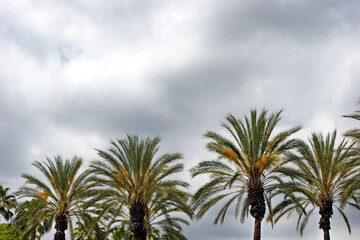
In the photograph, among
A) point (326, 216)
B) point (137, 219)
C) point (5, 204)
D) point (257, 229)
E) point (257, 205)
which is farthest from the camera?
point (5, 204)

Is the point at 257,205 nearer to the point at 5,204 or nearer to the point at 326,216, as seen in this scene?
the point at 326,216

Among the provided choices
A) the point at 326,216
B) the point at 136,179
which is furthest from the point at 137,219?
the point at 326,216

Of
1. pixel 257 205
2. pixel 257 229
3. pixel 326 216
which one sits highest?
pixel 326 216

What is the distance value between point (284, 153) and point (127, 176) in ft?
33.7

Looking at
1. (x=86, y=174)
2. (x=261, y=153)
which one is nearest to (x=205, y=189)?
(x=261, y=153)

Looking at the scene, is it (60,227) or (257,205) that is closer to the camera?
(257,205)

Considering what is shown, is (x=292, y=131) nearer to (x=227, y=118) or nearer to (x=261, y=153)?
(x=261, y=153)

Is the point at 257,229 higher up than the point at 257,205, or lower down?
lower down

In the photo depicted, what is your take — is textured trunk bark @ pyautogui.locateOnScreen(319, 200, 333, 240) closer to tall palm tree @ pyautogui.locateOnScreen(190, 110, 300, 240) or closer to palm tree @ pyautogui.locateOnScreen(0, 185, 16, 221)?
tall palm tree @ pyautogui.locateOnScreen(190, 110, 300, 240)

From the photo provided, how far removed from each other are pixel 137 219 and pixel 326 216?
13164mm

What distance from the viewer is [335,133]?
90.7 ft

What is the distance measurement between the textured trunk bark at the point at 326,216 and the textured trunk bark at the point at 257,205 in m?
6.12

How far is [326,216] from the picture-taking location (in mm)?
26688

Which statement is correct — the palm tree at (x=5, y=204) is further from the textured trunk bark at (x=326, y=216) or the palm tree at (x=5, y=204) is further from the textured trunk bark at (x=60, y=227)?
the textured trunk bark at (x=326, y=216)
